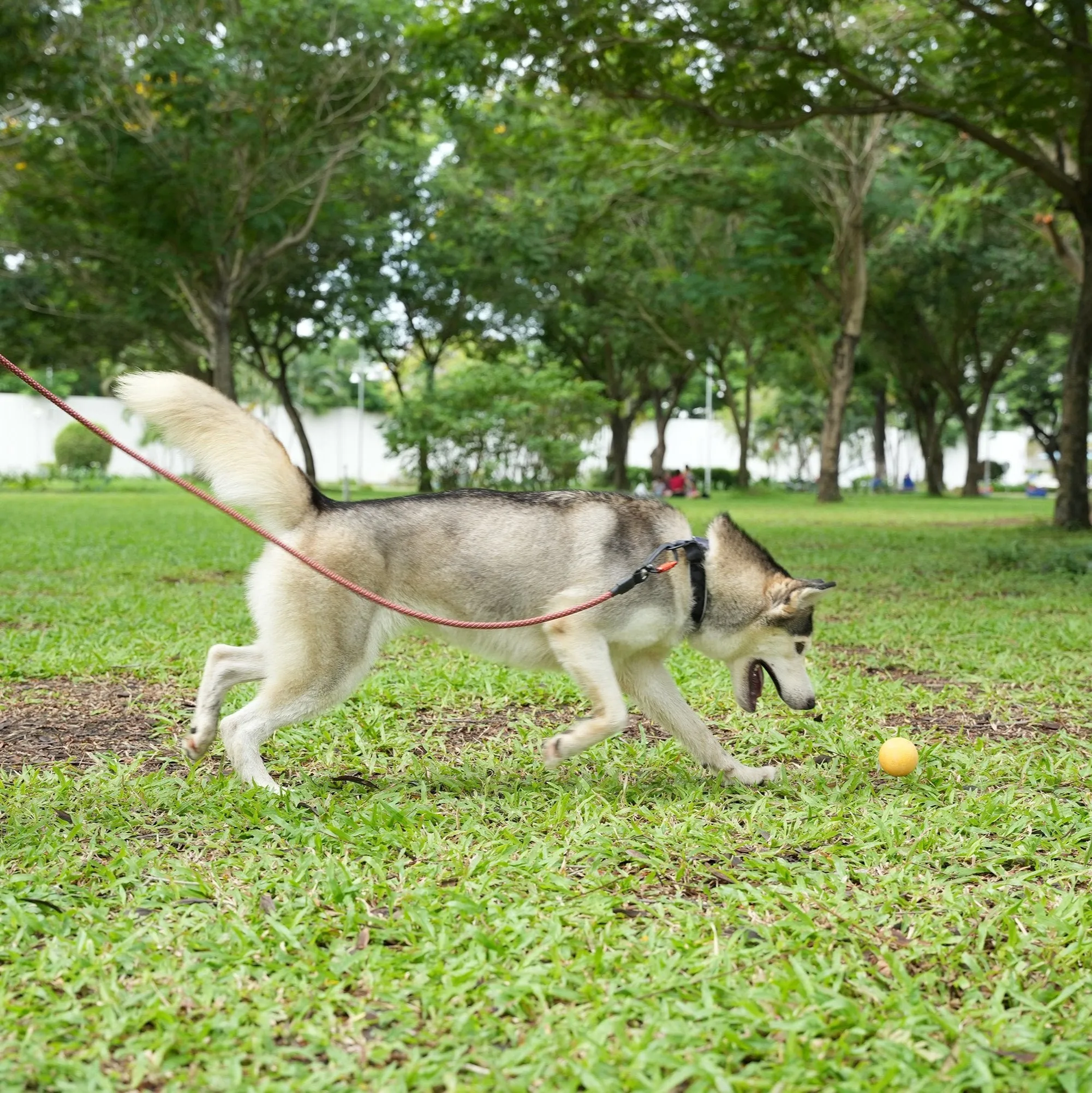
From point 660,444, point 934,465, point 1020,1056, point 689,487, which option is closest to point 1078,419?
point 1020,1056

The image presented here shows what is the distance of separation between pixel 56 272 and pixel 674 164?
51.5 feet

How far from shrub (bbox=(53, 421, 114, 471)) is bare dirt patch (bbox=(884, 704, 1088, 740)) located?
1688 inches

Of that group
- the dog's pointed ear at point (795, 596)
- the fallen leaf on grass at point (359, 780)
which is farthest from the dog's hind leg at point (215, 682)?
the dog's pointed ear at point (795, 596)

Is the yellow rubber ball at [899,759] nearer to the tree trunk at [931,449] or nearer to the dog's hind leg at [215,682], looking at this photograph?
the dog's hind leg at [215,682]

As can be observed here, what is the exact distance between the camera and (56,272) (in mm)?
27125

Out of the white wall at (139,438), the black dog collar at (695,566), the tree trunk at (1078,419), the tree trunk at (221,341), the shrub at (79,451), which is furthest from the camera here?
the white wall at (139,438)

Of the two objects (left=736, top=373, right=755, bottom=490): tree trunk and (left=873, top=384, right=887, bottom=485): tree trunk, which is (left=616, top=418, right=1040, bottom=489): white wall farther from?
(left=736, top=373, right=755, bottom=490): tree trunk

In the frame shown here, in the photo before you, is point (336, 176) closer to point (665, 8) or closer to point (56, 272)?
point (56, 272)

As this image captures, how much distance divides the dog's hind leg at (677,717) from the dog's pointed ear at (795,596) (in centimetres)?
53

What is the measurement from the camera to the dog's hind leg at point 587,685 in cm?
420

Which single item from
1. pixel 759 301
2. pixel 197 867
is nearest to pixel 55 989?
pixel 197 867

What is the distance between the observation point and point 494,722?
5574 mm

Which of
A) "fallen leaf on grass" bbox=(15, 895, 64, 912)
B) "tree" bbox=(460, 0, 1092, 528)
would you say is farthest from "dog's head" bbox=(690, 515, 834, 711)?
"tree" bbox=(460, 0, 1092, 528)

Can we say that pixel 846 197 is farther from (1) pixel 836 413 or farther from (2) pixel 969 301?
(2) pixel 969 301
